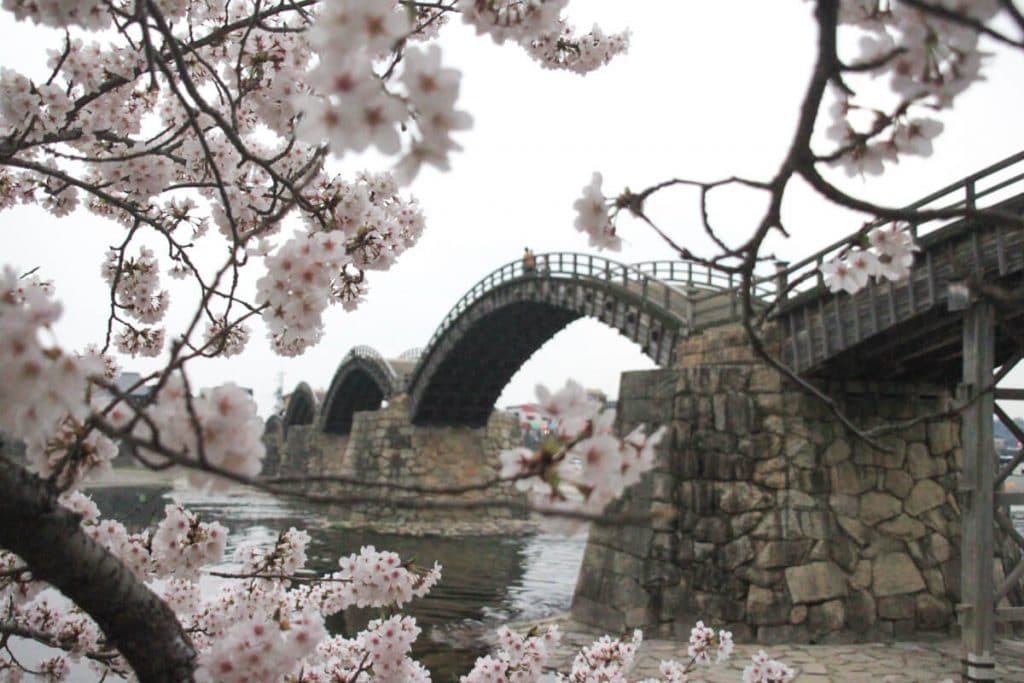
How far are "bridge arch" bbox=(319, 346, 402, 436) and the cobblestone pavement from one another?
2433 centimetres

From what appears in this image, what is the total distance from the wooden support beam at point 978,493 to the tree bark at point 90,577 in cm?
714

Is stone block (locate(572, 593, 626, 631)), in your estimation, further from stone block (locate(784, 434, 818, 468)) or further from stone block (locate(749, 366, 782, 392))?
stone block (locate(749, 366, 782, 392))

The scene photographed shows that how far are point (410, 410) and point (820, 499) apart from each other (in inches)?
896

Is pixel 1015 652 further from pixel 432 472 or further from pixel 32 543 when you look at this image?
pixel 432 472

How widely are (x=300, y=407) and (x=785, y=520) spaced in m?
49.1

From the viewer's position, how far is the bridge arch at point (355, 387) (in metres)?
34.5

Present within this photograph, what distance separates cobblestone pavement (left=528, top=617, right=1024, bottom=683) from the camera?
762cm

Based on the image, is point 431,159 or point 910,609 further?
point 910,609

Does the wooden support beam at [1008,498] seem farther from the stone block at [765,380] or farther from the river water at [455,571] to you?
the river water at [455,571]

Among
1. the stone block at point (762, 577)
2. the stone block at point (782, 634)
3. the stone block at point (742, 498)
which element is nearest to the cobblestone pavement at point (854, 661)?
the stone block at point (782, 634)

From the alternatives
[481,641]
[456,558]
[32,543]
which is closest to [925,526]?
[481,641]

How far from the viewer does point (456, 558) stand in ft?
66.0

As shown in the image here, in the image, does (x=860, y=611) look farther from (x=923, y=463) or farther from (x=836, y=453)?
(x=923, y=463)

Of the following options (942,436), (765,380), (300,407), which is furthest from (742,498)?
(300,407)
